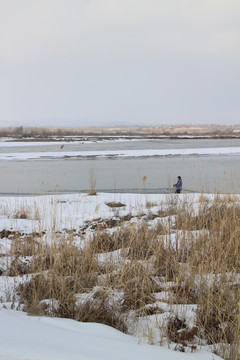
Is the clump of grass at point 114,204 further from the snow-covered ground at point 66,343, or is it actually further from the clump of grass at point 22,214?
the snow-covered ground at point 66,343

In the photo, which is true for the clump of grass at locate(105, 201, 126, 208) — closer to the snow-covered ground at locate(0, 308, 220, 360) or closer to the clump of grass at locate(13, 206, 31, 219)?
the clump of grass at locate(13, 206, 31, 219)

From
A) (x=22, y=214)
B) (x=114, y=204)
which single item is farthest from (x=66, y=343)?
(x=114, y=204)

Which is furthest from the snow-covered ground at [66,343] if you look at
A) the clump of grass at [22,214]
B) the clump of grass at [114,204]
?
the clump of grass at [114,204]

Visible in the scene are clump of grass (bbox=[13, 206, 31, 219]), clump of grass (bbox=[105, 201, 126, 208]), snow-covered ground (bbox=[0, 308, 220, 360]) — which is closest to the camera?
snow-covered ground (bbox=[0, 308, 220, 360])

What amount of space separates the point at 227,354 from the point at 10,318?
58.4 inches

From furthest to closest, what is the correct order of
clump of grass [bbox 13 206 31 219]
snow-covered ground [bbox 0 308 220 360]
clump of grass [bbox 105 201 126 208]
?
clump of grass [bbox 105 201 126 208] < clump of grass [bbox 13 206 31 219] < snow-covered ground [bbox 0 308 220 360]

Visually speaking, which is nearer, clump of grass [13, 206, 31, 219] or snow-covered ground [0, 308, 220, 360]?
snow-covered ground [0, 308, 220, 360]

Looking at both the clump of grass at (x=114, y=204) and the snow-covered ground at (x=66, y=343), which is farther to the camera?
the clump of grass at (x=114, y=204)

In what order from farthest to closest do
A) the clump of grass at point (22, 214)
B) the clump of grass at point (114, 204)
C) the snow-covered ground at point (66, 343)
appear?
the clump of grass at point (114, 204), the clump of grass at point (22, 214), the snow-covered ground at point (66, 343)

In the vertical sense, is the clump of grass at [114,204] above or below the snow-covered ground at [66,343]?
below

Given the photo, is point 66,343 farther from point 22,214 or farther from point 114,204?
point 114,204

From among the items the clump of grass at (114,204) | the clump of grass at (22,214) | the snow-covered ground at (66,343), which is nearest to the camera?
the snow-covered ground at (66,343)

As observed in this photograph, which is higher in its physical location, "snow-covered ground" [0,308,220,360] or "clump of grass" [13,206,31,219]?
"snow-covered ground" [0,308,220,360]

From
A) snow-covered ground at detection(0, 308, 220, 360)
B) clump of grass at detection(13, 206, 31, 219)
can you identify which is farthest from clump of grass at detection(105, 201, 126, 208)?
snow-covered ground at detection(0, 308, 220, 360)
